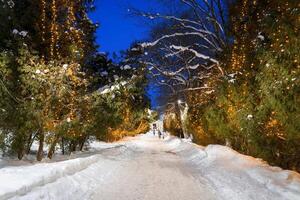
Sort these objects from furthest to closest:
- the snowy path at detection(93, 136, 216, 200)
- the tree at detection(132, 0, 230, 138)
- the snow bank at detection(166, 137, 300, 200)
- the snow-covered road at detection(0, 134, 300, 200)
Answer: the tree at detection(132, 0, 230, 138), the snowy path at detection(93, 136, 216, 200), the snow bank at detection(166, 137, 300, 200), the snow-covered road at detection(0, 134, 300, 200)

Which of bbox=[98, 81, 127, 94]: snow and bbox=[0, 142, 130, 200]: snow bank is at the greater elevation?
bbox=[98, 81, 127, 94]: snow

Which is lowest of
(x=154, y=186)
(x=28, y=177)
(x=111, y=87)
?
(x=154, y=186)

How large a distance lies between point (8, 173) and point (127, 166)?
6937mm

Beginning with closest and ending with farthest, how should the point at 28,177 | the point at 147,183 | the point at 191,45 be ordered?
the point at 28,177, the point at 147,183, the point at 191,45

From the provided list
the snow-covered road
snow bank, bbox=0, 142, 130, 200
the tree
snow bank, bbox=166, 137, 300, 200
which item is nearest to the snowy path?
the snow-covered road

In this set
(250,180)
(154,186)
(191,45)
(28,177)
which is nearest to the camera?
(28,177)

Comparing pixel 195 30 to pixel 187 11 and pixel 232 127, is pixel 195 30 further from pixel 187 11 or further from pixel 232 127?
pixel 232 127

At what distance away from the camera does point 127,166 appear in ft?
48.3

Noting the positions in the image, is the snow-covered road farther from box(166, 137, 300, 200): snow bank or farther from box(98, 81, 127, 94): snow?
box(98, 81, 127, 94): snow

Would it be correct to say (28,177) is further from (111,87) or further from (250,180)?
(111,87)

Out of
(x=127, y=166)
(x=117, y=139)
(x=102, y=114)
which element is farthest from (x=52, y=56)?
(x=117, y=139)

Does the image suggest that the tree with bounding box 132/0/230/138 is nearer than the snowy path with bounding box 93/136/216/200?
No

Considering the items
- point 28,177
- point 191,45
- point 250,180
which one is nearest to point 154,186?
point 250,180

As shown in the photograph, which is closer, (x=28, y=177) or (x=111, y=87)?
(x=28, y=177)
